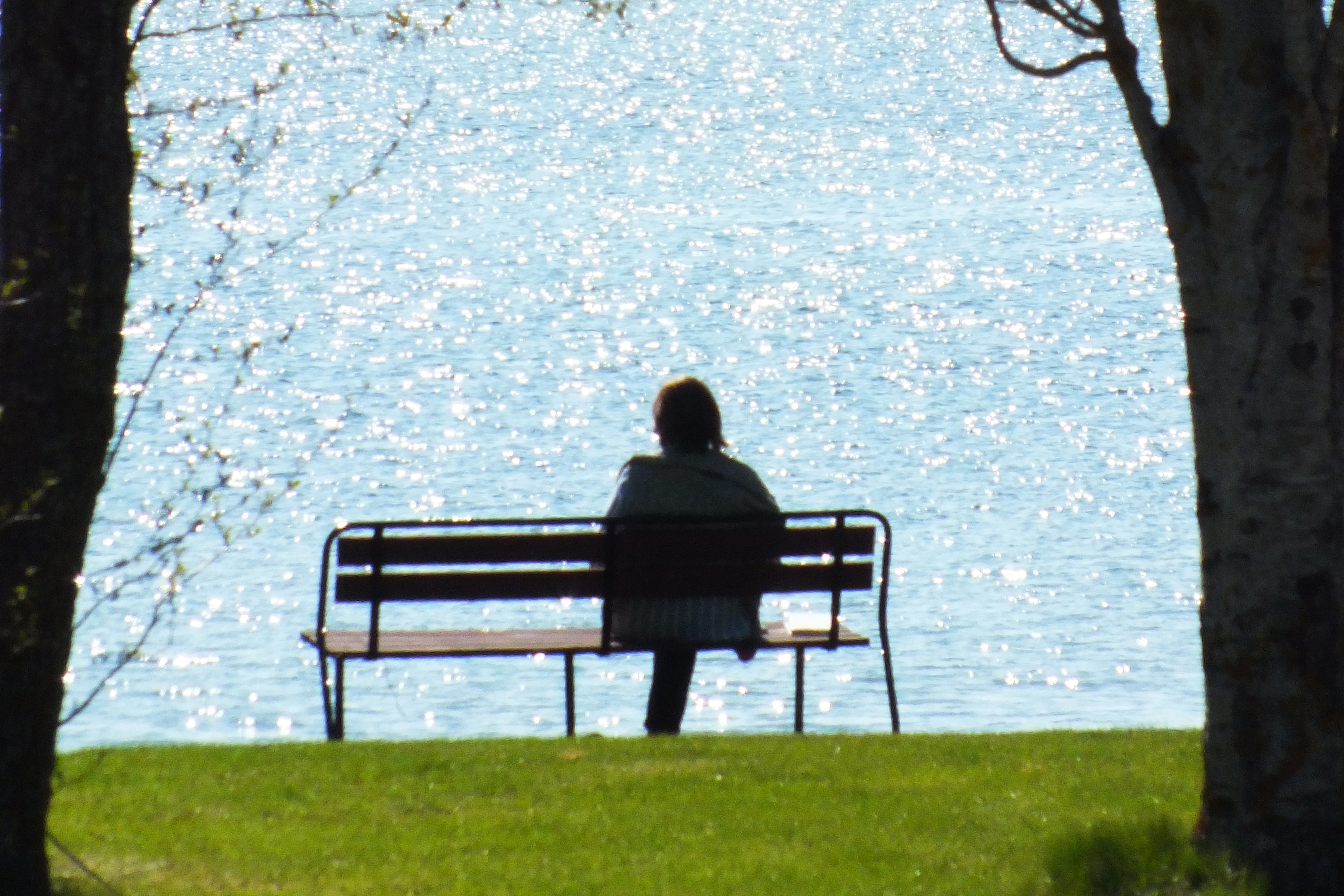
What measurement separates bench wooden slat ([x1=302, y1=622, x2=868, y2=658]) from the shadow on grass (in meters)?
2.47

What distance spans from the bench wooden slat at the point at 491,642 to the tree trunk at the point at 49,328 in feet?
8.89

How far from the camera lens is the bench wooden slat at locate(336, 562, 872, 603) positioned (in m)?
7.25

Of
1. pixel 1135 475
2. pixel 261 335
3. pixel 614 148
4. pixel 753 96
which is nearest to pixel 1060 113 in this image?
pixel 753 96

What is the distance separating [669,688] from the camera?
7.29 m

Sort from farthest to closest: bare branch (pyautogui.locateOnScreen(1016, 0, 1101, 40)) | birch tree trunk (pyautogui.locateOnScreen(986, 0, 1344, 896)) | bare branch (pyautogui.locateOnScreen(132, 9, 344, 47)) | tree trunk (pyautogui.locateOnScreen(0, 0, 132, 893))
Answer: bare branch (pyautogui.locateOnScreen(132, 9, 344, 47)), bare branch (pyautogui.locateOnScreen(1016, 0, 1101, 40)), birch tree trunk (pyautogui.locateOnScreen(986, 0, 1344, 896)), tree trunk (pyautogui.locateOnScreen(0, 0, 132, 893))

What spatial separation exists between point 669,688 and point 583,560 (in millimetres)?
502

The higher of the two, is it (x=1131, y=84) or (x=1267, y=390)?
(x=1131, y=84)

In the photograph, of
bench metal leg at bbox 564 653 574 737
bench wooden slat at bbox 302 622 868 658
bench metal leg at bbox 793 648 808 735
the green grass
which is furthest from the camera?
bench metal leg at bbox 793 648 808 735

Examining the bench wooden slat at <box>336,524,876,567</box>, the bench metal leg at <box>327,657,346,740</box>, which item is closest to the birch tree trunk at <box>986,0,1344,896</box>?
the bench wooden slat at <box>336,524,876,567</box>

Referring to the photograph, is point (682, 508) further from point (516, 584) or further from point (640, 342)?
A: point (640, 342)

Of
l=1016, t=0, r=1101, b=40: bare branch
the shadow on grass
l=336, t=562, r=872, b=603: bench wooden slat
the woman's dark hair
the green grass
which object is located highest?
l=1016, t=0, r=1101, b=40: bare branch

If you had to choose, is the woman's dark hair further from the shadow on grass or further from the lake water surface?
the shadow on grass

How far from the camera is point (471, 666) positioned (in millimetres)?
11719

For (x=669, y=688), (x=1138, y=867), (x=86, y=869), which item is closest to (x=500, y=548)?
(x=669, y=688)
